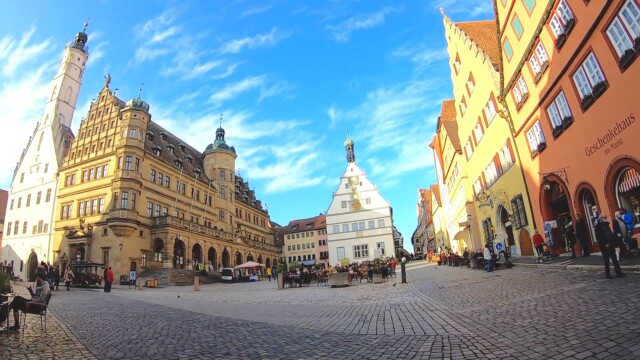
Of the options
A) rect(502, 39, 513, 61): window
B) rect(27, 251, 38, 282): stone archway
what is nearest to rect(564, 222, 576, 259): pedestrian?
rect(502, 39, 513, 61): window

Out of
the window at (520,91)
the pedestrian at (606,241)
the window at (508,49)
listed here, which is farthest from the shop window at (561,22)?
the pedestrian at (606,241)

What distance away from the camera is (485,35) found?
27969 millimetres

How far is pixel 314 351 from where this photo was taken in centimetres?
573

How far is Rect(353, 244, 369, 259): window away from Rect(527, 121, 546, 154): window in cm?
4267

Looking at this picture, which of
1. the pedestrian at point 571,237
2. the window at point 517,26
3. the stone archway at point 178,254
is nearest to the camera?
the pedestrian at point 571,237

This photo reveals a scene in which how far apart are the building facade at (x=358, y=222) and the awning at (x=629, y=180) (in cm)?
4672

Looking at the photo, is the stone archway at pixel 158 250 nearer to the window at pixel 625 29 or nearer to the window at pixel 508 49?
the window at pixel 508 49

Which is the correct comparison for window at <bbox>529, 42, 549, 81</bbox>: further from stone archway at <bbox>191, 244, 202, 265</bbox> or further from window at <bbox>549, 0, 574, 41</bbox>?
stone archway at <bbox>191, 244, 202, 265</bbox>

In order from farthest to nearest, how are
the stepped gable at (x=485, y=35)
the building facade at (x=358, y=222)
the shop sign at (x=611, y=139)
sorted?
the building facade at (x=358, y=222), the stepped gable at (x=485, y=35), the shop sign at (x=611, y=139)

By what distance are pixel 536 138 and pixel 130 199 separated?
3798 centimetres

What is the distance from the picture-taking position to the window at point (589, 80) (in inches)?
525

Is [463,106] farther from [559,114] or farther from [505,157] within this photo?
[559,114]

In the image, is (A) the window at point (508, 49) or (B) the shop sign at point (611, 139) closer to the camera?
(B) the shop sign at point (611, 139)

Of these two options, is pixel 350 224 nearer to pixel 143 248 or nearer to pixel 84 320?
pixel 143 248
